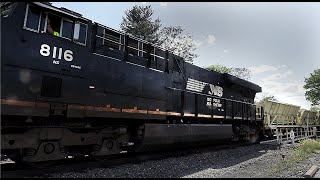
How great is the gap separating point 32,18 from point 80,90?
1.99m

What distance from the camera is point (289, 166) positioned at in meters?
9.05

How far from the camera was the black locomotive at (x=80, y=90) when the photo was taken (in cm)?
627

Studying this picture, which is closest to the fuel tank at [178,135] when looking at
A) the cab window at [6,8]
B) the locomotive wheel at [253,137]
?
the locomotive wheel at [253,137]

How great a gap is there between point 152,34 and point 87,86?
3519 cm

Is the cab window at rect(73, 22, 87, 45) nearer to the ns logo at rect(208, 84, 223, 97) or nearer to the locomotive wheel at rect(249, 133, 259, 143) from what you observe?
the ns logo at rect(208, 84, 223, 97)

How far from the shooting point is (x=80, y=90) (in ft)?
24.3

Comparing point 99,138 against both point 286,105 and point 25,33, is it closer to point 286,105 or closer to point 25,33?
point 25,33

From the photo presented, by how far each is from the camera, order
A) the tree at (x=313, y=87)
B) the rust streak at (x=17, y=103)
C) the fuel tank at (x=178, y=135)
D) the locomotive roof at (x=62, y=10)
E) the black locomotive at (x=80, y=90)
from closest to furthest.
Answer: the rust streak at (x=17, y=103), the black locomotive at (x=80, y=90), the locomotive roof at (x=62, y=10), the fuel tank at (x=178, y=135), the tree at (x=313, y=87)

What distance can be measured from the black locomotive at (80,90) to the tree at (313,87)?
48129 mm

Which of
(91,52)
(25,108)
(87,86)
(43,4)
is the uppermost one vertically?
(43,4)

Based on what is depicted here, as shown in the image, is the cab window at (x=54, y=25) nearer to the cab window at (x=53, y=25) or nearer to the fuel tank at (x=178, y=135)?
the cab window at (x=53, y=25)

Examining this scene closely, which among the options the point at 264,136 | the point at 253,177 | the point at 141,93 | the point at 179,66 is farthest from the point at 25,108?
the point at 264,136

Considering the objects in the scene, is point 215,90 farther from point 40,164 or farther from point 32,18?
point 32,18

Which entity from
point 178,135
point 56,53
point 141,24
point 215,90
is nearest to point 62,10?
point 56,53
